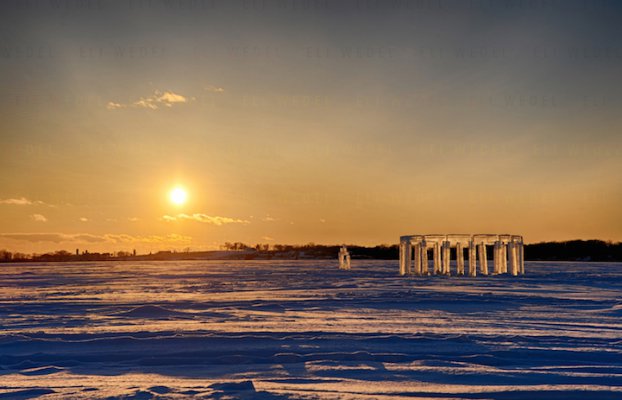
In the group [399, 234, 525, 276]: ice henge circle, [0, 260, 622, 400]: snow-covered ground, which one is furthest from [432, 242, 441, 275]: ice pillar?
[0, 260, 622, 400]: snow-covered ground

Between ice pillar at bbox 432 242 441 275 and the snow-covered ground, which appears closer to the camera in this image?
the snow-covered ground

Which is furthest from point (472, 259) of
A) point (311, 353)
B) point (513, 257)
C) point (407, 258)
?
point (311, 353)

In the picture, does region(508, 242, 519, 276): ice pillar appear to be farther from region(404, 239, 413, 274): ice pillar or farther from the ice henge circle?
region(404, 239, 413, 274): ice pillar

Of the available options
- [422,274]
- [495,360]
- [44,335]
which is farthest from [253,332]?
[422,274]

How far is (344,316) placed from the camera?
78.2 feet

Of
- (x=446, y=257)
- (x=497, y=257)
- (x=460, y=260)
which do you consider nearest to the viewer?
(x=446, y=257)

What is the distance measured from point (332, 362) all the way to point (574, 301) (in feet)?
76.1

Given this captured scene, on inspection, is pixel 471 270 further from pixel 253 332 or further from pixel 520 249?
pixel 253 332

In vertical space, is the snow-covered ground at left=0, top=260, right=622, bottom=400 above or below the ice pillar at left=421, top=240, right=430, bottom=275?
below

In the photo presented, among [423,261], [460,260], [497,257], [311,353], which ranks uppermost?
[497,257]

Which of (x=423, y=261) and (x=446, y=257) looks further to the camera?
(x=446, y=257)

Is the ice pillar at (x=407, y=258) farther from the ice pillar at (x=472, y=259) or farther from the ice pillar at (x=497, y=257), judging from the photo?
the ice pillar at (x=497, y=257)

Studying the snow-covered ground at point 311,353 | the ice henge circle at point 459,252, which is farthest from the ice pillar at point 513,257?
the snow-covered ground at point 311,353

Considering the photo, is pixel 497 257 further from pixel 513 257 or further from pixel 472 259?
pixel 472 259
